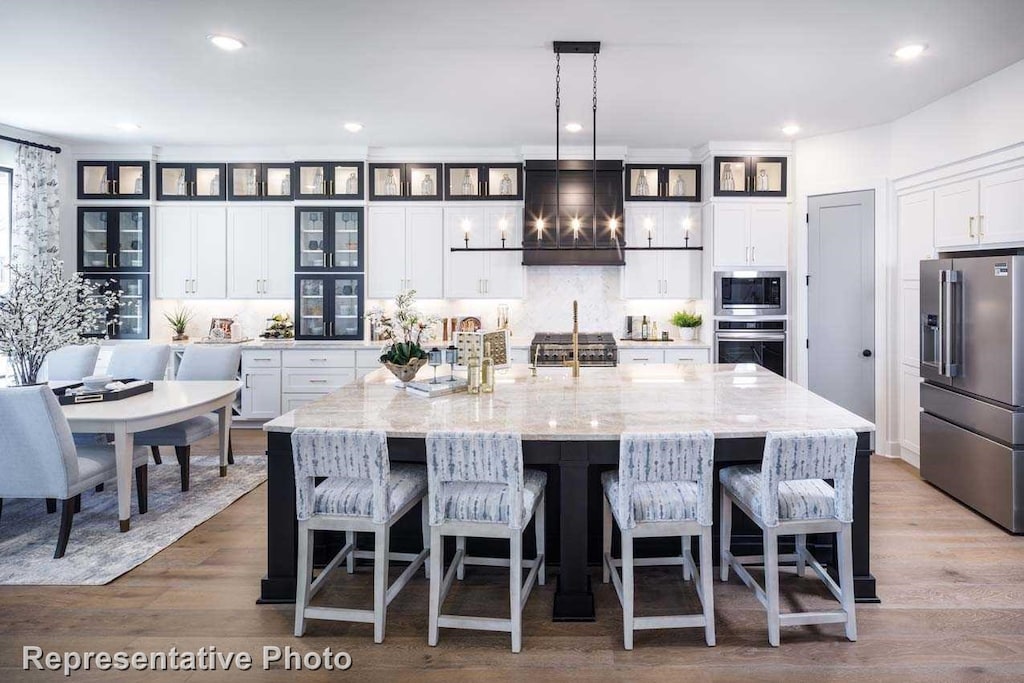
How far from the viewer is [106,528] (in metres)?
3.88

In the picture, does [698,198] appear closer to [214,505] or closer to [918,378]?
[918,378]

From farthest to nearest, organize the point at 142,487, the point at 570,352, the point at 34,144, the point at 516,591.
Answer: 1. the point at 570,352
2. the point at 34,144
3. the point at 142,487
4. the point at 516,591

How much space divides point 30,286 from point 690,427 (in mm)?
3906

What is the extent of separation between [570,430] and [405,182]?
4.78 m

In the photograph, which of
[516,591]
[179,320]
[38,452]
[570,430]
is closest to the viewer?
[516,591]

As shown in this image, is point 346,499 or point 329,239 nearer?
point 346,499

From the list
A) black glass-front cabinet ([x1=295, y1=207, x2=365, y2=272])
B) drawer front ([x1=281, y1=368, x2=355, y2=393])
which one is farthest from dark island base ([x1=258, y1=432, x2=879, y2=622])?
black glass-front cabinet ([x1=295, y1=207, x2=365, y2=272])

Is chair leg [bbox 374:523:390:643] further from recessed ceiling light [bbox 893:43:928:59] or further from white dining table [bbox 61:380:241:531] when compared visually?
recessed ceiling light [bbox 893:43:928:59]

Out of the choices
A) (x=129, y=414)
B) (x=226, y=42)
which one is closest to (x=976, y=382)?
(x=226, y=42)

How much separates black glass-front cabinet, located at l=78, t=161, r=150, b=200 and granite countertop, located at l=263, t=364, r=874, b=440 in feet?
14.6

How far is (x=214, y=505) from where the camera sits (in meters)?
4.30

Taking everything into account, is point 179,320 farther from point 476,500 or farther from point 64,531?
point 476,500

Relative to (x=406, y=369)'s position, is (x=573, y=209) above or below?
above

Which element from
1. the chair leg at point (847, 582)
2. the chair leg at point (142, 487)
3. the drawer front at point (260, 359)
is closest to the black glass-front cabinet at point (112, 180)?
the drawer front at point (260, 359)
